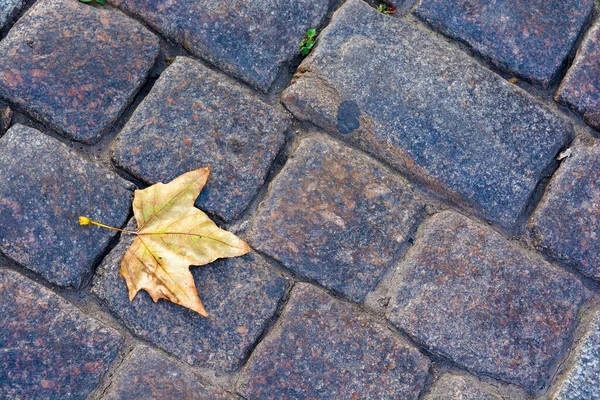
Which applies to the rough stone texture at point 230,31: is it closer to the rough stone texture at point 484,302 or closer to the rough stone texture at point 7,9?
the rough stone texture at point 7,9

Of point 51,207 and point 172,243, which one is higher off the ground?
point 172,243

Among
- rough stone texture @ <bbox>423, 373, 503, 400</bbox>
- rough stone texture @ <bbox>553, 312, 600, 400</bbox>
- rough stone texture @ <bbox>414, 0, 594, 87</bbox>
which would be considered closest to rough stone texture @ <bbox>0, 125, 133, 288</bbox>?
rough stone texture @ <bbox>423, 373, 503, 400</bbox>

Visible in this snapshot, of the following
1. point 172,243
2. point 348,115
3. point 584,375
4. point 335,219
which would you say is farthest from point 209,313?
point 584,375

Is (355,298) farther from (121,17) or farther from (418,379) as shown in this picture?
(121,17)

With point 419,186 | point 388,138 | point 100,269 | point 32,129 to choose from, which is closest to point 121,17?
point 32,129

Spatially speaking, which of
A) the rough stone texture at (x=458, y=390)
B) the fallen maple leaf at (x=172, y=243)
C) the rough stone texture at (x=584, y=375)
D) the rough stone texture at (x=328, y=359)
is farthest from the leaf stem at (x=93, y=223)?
the rough stone texture at (x=584, y=375)

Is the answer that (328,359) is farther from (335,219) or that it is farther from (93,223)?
(93,223)
